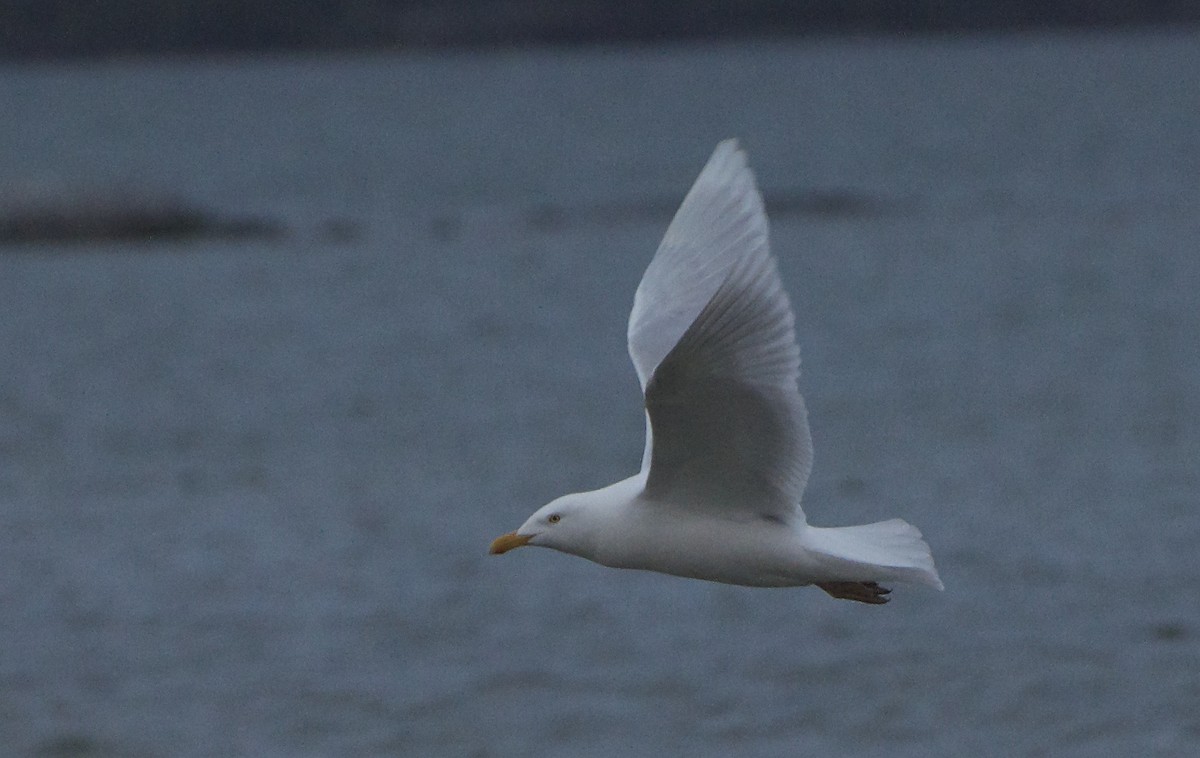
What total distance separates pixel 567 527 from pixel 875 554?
1142mm

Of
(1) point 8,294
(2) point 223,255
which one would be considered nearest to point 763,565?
(1) point 8,294

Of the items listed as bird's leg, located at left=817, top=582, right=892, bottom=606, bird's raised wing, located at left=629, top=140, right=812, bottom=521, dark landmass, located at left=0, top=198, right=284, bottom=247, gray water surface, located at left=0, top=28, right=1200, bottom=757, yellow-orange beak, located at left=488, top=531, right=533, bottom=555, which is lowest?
bird's leg, located at left=817, top=582, right=892, bottom=606

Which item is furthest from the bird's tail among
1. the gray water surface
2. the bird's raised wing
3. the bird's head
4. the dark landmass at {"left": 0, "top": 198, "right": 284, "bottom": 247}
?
the dark landmass at {"left": 0, "top": 198, "right": 284, "bottom": 247}

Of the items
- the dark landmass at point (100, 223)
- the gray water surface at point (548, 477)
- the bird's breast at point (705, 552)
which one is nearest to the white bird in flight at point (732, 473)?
the bird's breast at point (705, 552)

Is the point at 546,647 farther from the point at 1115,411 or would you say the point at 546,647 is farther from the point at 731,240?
the point at 1115,411

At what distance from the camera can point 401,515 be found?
26328 millimetres

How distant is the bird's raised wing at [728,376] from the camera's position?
8.43 m

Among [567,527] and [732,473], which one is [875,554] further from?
[567,527]

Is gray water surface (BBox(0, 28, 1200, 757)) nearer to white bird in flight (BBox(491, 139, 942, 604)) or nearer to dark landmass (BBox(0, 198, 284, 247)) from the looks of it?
dark landmass (BBox(0, 198, 284, 247))

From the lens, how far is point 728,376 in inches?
334

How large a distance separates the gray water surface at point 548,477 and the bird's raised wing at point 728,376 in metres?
9.08

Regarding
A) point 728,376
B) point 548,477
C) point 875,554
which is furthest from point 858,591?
point 548,477

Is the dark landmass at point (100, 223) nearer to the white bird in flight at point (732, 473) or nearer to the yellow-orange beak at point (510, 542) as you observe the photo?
the yellow-orange beak at point (510, 542)

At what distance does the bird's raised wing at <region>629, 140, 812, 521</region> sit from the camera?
8.43 m
